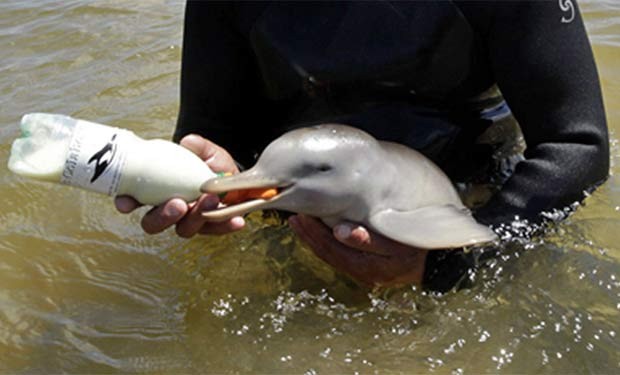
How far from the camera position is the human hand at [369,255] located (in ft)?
9.92

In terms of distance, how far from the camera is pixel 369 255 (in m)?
3.10

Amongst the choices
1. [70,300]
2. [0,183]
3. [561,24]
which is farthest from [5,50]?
[561,24]

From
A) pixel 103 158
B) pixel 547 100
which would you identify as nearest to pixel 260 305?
pixel 103 158

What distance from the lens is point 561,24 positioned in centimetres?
307

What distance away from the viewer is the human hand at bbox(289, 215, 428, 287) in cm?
302

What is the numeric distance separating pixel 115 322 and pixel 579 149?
6.52 feet

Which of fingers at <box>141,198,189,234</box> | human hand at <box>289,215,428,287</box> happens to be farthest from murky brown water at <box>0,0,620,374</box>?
fingers at <box>141,198,189,234</box>

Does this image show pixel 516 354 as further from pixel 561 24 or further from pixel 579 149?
pixel 561 24

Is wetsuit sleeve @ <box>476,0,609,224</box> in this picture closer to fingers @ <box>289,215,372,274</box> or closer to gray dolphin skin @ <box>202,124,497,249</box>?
gray dolphin skin @ <box>202,124,497,249</box>

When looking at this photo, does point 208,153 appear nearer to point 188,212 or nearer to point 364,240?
point 188,212

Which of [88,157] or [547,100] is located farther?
[547,100]

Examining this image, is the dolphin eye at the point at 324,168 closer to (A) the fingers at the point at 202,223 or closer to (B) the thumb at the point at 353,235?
(B) the thumb at the point at 353,235

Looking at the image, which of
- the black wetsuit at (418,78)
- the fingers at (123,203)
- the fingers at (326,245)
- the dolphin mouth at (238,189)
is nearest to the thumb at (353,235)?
the fingers at (326,245)

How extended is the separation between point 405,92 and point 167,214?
1287 mm
